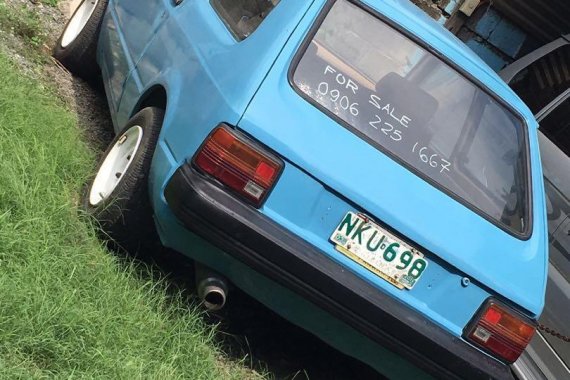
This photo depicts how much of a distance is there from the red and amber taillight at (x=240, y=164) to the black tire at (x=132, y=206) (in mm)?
504

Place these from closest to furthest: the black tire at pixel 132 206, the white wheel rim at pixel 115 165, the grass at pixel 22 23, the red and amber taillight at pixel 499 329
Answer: the red and amber taillight at pixel 499 329 → the black tire at pixel 132 206 → the white wheel rim at pixel 115 165 → the grass at pixel 22 23

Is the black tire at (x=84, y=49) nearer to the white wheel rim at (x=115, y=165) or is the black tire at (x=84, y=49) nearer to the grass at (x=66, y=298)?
the grass at (x=66, y=298)

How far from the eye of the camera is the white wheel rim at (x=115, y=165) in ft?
12.0

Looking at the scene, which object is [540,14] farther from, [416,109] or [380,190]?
[380,190]

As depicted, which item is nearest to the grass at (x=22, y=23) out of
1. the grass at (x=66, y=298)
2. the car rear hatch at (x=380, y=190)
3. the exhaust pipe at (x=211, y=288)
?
the grass at (x=66, y=298)

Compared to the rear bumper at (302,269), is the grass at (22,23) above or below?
below

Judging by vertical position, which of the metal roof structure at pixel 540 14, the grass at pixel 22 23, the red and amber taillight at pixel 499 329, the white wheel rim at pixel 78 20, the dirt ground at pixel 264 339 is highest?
the metal roof structure at pixel 540 14

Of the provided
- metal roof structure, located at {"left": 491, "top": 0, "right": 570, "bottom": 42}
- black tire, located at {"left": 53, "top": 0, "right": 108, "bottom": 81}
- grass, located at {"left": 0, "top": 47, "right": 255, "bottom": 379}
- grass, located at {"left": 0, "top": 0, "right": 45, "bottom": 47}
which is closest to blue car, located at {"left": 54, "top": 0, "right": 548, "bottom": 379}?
grass, located at {"left": 0, "top": 47, "right": 255, "bottom": 379}

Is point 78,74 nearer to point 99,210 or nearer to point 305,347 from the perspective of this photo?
point 99,210

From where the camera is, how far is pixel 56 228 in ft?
11.3

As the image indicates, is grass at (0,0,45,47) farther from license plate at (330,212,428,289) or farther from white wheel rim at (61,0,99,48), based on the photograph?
license plate at (330,212,428,289)

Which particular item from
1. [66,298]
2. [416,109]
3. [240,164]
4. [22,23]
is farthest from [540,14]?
[66,298]

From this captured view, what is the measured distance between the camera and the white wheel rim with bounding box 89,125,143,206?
367 centimetres

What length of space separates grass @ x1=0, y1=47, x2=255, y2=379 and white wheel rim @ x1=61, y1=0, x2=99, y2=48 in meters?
1.46
